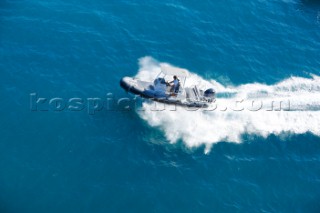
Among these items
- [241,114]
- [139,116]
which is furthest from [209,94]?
[139,116]

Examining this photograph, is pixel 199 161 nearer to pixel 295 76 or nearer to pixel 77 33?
pixel 295 76

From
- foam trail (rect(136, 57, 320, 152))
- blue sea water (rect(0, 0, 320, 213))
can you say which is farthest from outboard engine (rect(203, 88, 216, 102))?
blue sea water (rect(0, 0, 320, 213))

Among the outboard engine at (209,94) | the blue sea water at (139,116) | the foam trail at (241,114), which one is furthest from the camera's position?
the outboard engine at (209,94)

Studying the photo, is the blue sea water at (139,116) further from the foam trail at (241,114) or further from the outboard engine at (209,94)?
the outboard engine at (209,94)

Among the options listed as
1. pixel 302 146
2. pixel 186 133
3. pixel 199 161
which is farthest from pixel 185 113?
pixel 302 146

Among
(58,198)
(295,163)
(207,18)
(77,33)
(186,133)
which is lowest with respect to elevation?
(58,198)

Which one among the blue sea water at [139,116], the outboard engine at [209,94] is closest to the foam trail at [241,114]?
the blue sea water at [139,116]

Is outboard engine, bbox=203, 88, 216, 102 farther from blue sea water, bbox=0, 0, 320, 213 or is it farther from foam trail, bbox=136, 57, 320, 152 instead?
blue sea water, bbox=0, 0, 320, 213
